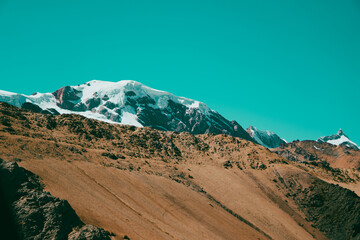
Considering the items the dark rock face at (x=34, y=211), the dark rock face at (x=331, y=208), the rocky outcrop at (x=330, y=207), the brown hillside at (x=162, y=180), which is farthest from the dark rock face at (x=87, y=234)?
the dark rock face at (x=331, y=208)

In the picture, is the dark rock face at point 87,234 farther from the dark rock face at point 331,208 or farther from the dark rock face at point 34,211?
the dark rock face at point 331,208

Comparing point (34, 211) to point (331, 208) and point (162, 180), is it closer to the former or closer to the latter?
point (162, 180)

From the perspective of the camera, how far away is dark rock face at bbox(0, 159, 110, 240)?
34.2 m

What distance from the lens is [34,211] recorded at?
36062 mm

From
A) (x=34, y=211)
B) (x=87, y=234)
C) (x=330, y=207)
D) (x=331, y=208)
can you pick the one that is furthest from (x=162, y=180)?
Answer: (x=330, y=207)

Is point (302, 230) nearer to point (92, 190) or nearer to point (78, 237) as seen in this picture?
point (92, 190)

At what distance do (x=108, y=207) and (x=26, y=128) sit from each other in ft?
166

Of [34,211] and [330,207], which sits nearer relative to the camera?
[34,211]

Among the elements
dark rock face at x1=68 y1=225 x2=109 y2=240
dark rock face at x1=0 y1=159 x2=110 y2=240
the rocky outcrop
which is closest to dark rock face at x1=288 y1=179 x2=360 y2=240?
the rocky outcrop

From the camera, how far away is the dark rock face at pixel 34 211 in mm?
34188

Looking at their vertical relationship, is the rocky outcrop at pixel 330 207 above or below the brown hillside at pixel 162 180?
above

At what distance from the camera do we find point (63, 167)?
6153 cm

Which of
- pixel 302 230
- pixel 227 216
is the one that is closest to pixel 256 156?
pixel 302 230

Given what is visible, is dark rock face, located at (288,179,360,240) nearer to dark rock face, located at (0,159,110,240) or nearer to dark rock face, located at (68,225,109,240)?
dark rock face, located at (68,225,109,240)
